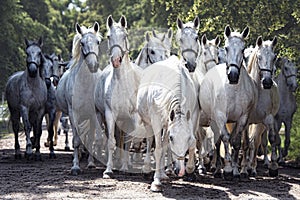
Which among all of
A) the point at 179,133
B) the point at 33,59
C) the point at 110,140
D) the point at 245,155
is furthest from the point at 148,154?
the point at 33,59

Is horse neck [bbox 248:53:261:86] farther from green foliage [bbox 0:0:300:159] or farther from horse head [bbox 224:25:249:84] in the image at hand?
green foliage [bbox 0:0:300:159]

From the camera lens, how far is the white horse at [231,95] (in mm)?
9294

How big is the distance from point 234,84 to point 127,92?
188 centimetres

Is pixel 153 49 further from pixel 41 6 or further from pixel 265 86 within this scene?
pixel 41 6

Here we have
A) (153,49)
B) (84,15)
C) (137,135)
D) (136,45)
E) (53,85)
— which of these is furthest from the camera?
(84,15)

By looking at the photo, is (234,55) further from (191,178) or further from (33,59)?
(33,59)

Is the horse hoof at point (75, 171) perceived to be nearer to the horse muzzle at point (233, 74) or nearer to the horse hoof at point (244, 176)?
the horse hoof at point (244, 176)

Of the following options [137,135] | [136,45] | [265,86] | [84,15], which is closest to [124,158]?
[137,135]

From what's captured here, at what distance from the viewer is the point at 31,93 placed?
1282 cm

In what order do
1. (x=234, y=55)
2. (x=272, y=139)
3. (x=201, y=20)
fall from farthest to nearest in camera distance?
(x=201, y=20), (x=272, y=139), (x=234, y=55)

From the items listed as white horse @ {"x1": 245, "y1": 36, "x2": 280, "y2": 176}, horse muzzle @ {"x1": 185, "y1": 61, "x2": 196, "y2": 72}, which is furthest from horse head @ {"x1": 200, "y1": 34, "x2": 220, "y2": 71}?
horse muzzle @ {"x1": 185, "y1": 61, "x2": 196, "y2": 72}

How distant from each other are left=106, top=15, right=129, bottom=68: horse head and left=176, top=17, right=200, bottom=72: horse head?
99 centimetres

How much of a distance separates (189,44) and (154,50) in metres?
2.18

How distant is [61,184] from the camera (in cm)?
888
